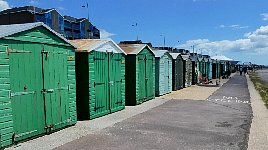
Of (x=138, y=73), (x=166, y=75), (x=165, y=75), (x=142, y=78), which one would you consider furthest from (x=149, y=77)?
(x=166, y=75)

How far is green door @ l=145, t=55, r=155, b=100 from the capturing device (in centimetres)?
1686

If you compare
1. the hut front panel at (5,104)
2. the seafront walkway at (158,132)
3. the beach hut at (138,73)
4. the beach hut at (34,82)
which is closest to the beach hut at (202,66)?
the beach hut at (138,73)

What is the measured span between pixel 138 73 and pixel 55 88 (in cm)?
704

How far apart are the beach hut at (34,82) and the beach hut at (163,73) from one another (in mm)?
10047

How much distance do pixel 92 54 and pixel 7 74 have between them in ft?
13.6

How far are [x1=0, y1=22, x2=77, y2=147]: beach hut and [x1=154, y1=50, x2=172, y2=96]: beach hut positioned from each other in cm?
1005

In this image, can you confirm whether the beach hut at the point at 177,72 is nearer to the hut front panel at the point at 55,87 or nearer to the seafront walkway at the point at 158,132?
the seafront walkway at the point at 158,132

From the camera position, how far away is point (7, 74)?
7543 millimetres

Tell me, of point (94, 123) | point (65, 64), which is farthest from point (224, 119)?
point (65, 64)

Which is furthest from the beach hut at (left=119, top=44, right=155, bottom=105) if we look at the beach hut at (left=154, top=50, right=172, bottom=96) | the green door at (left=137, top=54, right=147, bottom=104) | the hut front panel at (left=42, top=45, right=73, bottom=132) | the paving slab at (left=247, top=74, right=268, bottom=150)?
the hut front panel at (left=42, top=45, right=73, bottom=132)

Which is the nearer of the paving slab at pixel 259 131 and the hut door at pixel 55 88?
the paving slab at pixel 259 131

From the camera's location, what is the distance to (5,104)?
7480 millimetres

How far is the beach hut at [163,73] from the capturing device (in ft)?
64.3

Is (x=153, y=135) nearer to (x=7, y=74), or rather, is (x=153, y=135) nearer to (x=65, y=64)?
(x=65, y=64)
